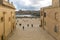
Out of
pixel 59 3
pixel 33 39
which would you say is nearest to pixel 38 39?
pixel 33 39

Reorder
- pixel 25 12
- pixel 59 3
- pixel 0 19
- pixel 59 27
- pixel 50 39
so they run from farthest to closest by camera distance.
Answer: pixel 25 12, pixel 59 3, pixel 50 39, pixel 59 27, pixel 0 19

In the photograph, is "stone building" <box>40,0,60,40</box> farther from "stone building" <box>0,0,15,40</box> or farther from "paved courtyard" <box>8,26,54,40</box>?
"stone building" <box>0,0,15,40</box>

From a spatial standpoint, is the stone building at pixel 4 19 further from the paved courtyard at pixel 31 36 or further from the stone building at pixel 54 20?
the stone building at pixel 54 20

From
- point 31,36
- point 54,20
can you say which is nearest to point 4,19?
point 31,36

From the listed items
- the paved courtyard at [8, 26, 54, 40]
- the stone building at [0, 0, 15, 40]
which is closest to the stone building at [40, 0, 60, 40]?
the paved courtyard at [8, 26, 54, 40]

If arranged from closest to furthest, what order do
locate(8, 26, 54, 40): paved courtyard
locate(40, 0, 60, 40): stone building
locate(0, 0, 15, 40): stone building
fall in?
1. locate(0, 0, 15, 40): stone building
2. locate(40, 0, 60, 40): stone building
3. locate(8, 26, 54, 40): paved courtyard

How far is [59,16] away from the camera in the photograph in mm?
20047

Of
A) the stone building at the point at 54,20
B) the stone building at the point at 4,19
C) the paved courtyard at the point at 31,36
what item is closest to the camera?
the stone building at the point at 4,19

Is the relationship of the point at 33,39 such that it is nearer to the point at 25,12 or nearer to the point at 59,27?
the point at 59,27

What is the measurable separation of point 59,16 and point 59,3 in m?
4.83

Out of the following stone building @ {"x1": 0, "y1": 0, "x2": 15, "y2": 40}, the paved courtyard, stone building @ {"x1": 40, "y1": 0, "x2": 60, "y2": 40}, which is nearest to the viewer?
stone building @ {"x1": 0, "y1": 0, "x2": 15, "y2": 40}

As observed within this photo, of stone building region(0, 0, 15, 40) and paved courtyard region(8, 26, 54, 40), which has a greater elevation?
stone building region(0, 0, 15, 40)

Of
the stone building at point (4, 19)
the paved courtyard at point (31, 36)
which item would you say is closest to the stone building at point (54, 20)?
the paved courtyard at point (31, 36)

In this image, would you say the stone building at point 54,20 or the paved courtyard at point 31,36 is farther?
the paved courtyard at point 31,36
